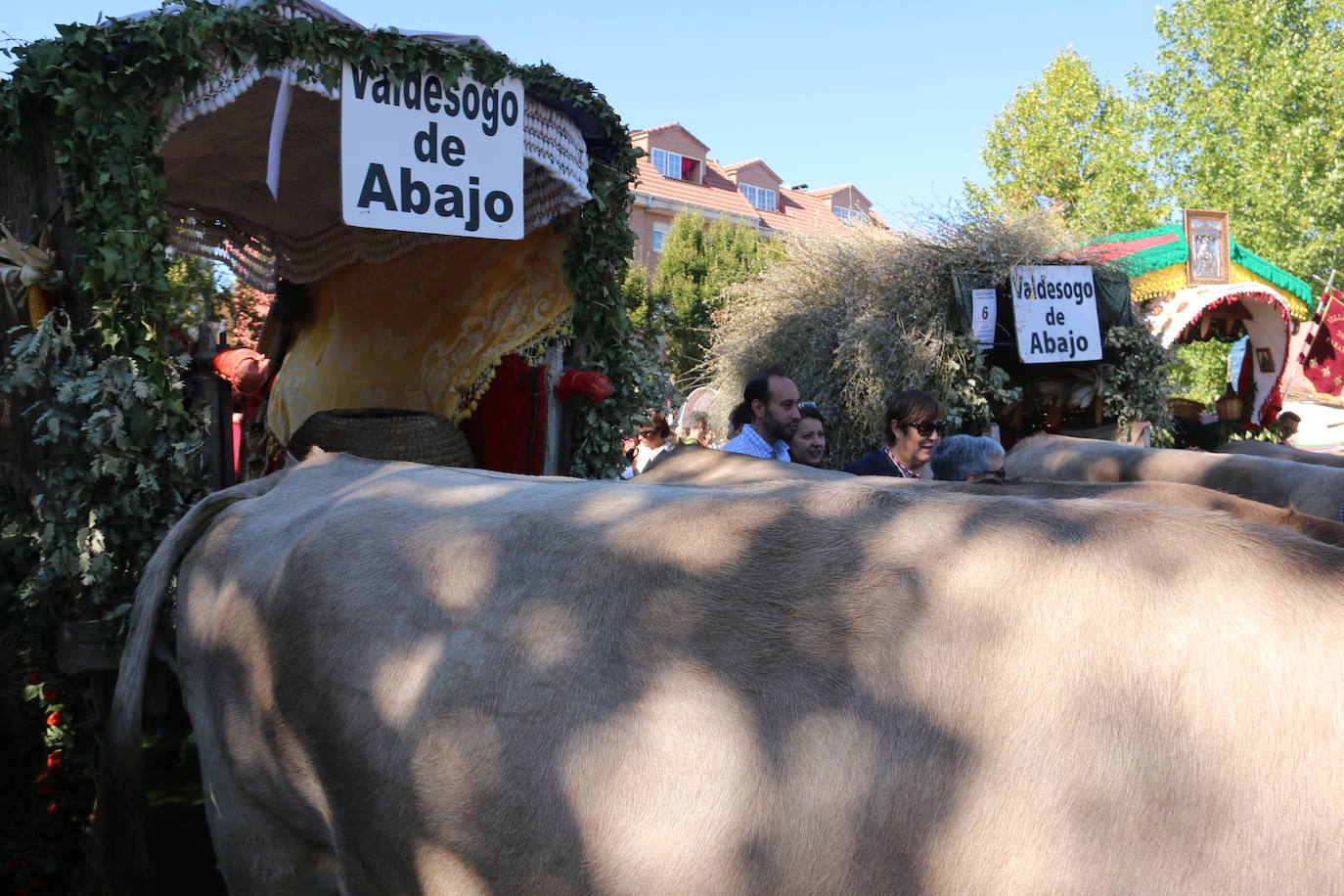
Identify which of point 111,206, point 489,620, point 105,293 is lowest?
point 489,620

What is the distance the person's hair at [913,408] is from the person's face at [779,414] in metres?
0.49

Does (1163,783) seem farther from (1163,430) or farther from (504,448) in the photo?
(1163,430)

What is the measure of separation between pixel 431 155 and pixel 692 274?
23.7 m

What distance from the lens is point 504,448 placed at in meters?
5.89

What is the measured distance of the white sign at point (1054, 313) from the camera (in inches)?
356

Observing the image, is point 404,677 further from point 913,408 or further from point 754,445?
point 913,408

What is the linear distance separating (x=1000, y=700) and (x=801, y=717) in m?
0.33

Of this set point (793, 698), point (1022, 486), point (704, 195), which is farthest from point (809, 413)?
point (704, 195)

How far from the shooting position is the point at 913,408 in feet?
16.4

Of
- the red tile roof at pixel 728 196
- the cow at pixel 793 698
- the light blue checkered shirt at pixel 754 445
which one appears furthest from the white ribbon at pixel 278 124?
the red tile roof at pixel 728 196

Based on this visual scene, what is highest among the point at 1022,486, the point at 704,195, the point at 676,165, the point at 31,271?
the point at 676,165

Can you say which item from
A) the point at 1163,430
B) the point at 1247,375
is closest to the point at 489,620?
the point at 1163,430

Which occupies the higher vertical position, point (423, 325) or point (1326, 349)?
point (1326, 349)

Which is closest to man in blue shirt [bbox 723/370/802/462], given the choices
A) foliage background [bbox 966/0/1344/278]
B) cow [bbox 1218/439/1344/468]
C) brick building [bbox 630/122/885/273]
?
cow [bbox 1218/439/1344/468]
